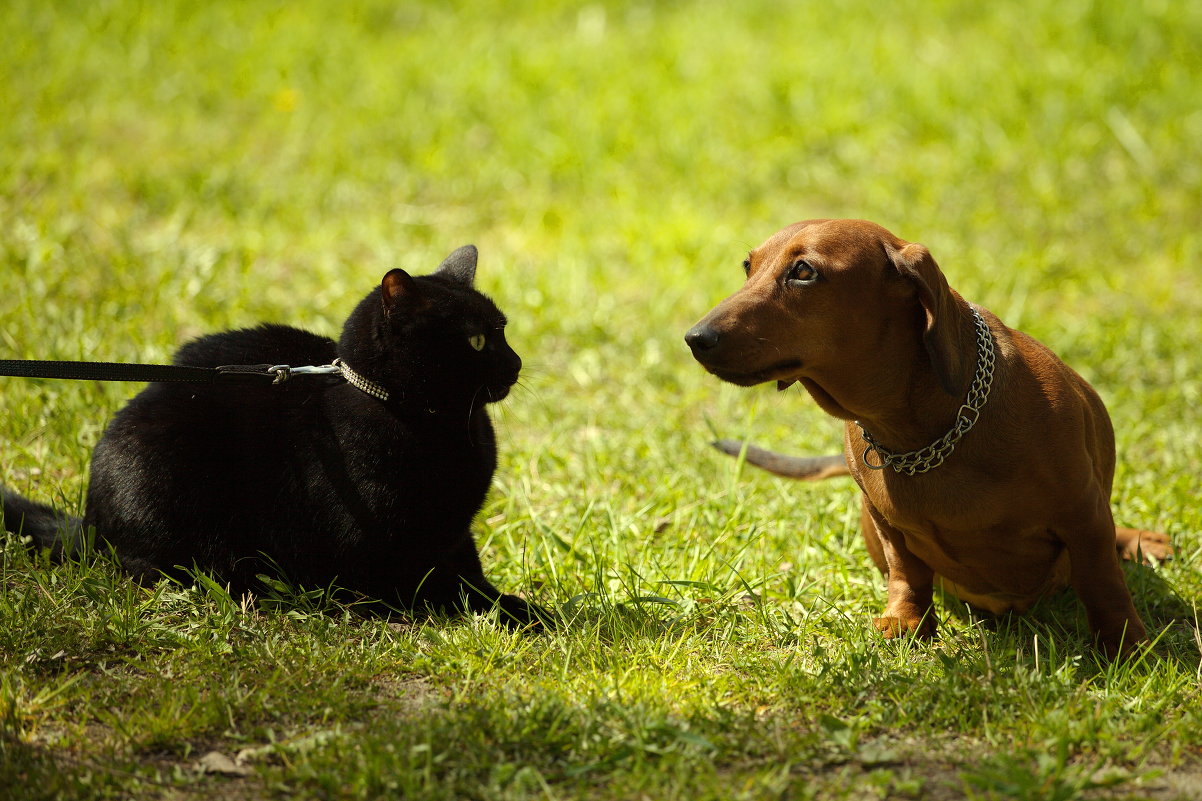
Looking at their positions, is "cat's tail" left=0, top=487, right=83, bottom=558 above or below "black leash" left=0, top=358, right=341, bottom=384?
below

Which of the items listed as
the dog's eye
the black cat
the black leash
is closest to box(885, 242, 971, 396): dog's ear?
the dog's eye

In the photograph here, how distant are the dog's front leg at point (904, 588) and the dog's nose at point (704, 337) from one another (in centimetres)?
77

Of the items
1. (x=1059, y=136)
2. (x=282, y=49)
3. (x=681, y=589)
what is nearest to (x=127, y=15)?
(x=282, y=49)

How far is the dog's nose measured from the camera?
247 centimetres

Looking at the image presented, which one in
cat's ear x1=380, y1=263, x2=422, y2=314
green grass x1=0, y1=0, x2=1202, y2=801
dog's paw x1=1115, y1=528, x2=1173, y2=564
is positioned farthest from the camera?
dog's paw x1=1115, y1=528, x2=1173, y2=564

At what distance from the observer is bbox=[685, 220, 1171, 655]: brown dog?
2.53m

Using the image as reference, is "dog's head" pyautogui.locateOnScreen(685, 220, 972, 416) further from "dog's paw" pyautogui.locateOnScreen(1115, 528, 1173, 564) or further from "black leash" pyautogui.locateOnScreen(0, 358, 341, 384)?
"dog's paw" pyautogui.locateOnScreen(1115, 528, 1173, 564)

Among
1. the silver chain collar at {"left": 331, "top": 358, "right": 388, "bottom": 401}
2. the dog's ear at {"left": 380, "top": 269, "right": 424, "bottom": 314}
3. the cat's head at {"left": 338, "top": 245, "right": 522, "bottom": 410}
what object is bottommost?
the silver chain collar at {"left": 331, "top": 358, "right": 388, "bottom": 401}

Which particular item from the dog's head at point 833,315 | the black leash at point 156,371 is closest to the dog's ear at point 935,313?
the dog's head at point 833,315

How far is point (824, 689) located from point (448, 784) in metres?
0.88

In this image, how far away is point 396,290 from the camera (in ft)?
9.26

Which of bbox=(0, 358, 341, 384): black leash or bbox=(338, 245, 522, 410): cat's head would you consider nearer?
bbox=(0, 358, 341, 384): black leash

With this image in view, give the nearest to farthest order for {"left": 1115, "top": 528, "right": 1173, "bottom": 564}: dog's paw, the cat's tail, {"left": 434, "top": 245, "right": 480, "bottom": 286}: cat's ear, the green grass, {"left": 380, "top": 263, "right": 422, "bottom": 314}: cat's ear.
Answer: the green grass, {"left": 380, "top": 263, "right": 422, "bottom": 314}: cat's ear, the cat's tail, {"left": 434, "top": 245, "right": 480, "bottom": 286}: cat's ear, {"left": 1115, "top": 528, "right": 1173, "bottom": 564}: dog's paw

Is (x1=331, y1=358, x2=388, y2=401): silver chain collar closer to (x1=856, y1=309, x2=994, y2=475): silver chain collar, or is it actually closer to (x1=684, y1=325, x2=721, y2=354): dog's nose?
(x1=684, y1=325, x2=721, y2=354): dog's nose
